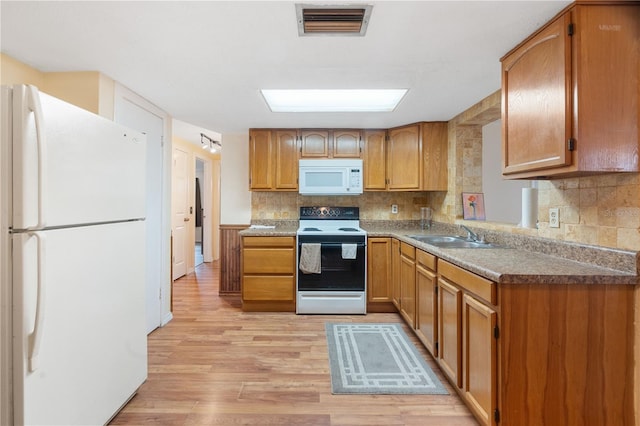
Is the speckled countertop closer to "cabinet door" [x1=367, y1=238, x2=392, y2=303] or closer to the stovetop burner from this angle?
"cabinet door" [x1=367, y1=238, x2=392, y2=303]

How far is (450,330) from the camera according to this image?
6.34ft

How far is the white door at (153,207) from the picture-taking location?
2.73 metres

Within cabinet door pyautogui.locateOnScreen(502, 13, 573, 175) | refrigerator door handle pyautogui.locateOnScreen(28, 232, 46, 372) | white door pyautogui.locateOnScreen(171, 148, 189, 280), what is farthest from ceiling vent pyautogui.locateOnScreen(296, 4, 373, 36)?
white door pyautogui.locateOnScreen(171, 148, 189, 280)

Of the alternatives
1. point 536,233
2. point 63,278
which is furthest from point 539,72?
point 63,278

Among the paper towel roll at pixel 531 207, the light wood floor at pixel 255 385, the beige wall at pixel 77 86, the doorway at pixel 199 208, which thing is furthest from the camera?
the doorway at pixel 199 208

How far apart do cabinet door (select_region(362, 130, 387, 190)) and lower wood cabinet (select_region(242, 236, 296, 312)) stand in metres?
1.18

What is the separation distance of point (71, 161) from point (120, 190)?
1.22 ft

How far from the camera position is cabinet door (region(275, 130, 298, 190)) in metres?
3.61

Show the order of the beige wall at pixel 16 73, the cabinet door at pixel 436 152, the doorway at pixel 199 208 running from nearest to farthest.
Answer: the beige wall at pixel 16 73
the cabinet door at pixel 436 152
the doorway at pixel 199 208

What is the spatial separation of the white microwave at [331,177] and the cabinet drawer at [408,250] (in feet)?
2.86

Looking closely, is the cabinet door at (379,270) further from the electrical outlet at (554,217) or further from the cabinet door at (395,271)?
the electrical outlet at (554,217)

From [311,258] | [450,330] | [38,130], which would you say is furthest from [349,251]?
[38,130]

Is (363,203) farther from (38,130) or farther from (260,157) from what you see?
(38,130)

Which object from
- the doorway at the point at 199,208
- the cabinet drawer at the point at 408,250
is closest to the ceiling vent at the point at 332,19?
the cabinet drawer at the point at 408,250
